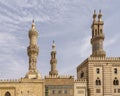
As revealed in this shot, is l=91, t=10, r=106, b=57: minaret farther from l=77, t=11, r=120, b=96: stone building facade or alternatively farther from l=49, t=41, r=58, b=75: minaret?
l=49, t=41, r=58, b=75: minaret

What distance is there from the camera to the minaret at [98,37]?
193ft

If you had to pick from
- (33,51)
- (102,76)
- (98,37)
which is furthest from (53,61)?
(102,76)

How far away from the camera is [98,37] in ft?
193

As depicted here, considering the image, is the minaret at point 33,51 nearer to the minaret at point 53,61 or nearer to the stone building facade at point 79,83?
the stone building facade at point 79,83

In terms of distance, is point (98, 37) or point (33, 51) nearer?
point (33, 51)

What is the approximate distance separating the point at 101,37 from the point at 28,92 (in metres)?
17.3

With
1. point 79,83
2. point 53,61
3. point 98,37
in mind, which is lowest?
point 79,83

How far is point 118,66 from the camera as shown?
53531 mm

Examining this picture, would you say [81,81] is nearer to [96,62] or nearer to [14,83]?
[96,62]

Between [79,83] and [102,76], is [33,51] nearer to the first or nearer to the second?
[79,83]

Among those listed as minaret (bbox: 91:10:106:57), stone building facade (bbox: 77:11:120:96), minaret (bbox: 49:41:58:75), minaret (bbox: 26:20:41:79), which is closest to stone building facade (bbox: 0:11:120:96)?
stone building facade (bbox: 77:11:120:96)

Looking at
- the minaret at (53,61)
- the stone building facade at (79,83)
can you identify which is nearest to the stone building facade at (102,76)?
the stone building facade at (79,83)

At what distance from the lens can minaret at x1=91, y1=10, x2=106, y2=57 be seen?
5881cm

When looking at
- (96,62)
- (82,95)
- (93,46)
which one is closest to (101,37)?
(93,46)
